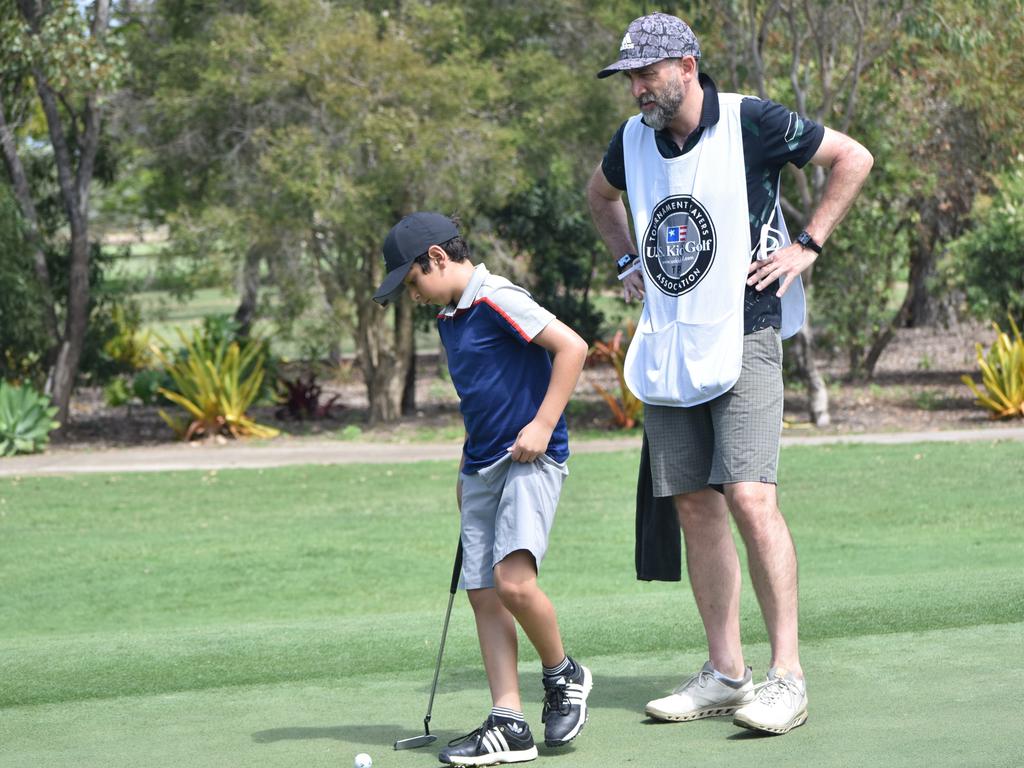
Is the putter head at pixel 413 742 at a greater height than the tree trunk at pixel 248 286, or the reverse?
the tree trunk at pixel 248 286

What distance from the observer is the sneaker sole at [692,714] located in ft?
14.8

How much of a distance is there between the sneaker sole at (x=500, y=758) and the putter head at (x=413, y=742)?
194mm

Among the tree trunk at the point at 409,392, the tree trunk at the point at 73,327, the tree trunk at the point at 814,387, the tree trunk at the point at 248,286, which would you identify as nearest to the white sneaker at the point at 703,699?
the tree trunk at the point at 814,387

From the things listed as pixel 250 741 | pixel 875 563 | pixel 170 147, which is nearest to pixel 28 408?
pixel 170 147

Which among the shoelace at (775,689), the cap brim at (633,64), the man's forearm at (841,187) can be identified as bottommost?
the shoelace at (775,689)

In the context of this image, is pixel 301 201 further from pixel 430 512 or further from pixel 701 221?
pixel 701 221

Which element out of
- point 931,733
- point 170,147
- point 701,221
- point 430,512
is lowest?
point 430,512

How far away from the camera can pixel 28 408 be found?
16156mm

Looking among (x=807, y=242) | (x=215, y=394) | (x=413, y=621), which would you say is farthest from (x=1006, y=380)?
(x=807, y=242)

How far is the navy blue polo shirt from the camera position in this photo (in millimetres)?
4387

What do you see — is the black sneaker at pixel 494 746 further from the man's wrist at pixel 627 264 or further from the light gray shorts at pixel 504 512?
the man's wrist at pixel 627 264

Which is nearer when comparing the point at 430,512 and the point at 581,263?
the point at 430,512

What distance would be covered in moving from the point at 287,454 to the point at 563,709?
11589mm

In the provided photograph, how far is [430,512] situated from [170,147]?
25.0 ft
